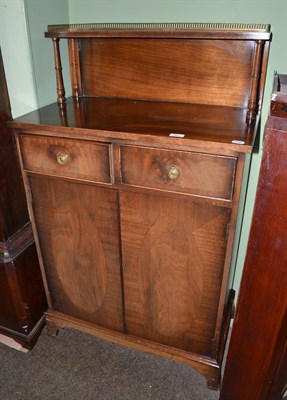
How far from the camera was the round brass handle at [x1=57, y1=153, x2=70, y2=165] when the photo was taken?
1133 millimetres

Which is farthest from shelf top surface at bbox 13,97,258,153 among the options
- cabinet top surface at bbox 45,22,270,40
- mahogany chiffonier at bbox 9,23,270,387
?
cabinet top surface at bbox 45,22,270,40

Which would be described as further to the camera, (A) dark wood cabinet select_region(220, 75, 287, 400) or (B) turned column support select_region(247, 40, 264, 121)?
(B) turned column support select_region(247, 40, 264, 121)

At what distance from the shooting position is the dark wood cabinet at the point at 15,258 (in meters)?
1.30

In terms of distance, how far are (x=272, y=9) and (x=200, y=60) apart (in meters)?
0.29

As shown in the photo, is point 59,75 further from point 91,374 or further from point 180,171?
point 91,374

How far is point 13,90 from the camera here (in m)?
1.35

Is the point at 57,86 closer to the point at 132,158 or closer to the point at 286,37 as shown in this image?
the point at 132,158

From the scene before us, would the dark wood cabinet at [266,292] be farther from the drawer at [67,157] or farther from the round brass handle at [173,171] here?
the drawer at [67,157]

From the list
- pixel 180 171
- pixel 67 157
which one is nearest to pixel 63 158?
pixel 67 157

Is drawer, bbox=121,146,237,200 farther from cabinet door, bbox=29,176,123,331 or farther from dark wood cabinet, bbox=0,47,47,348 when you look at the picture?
dark wood cabinet, bbox=0,47,47,348

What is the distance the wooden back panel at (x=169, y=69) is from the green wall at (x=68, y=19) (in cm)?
9

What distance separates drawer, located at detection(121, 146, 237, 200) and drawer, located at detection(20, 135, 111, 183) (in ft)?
0.25

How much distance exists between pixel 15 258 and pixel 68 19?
101 centimetres

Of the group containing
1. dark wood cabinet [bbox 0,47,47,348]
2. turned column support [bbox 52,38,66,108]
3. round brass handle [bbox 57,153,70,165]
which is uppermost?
turned column support [bbox 52,38,66,108]
